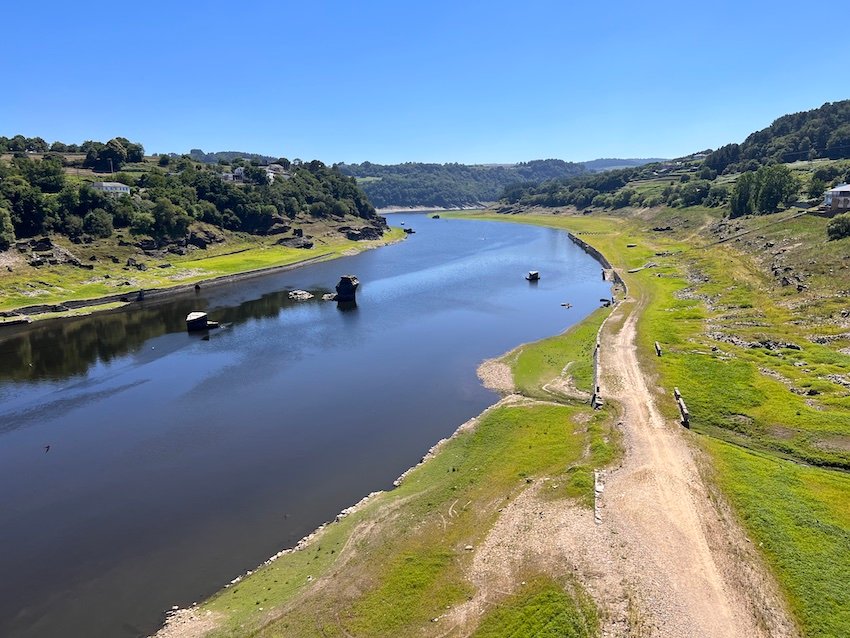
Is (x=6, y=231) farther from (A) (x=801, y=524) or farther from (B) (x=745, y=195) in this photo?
(B) (x=745, y=195)

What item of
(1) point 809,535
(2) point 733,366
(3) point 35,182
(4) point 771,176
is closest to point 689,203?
(4) point 771,176

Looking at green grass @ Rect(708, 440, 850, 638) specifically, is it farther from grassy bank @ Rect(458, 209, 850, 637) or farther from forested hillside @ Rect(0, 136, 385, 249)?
forested hillside @ Rect(0, 136, 385, 249)

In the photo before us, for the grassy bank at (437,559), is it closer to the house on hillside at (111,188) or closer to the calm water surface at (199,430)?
the calm water surface at (199,430)

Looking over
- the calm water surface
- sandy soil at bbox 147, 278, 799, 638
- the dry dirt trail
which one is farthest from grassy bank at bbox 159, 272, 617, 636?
the calm water surface

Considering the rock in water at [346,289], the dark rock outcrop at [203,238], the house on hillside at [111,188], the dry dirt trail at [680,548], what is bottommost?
the dry dirt trail at [680,548]

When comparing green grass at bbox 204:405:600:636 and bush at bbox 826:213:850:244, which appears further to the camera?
bush at bbox 826:213:850:244

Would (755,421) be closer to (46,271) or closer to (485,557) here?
(485,557)

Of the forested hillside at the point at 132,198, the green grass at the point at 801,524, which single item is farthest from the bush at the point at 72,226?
the green grass at the point at 801,524
